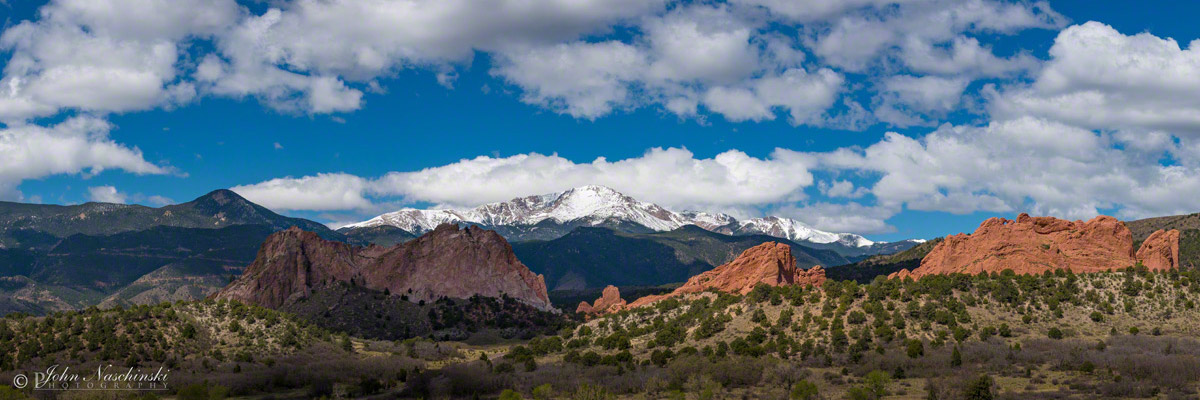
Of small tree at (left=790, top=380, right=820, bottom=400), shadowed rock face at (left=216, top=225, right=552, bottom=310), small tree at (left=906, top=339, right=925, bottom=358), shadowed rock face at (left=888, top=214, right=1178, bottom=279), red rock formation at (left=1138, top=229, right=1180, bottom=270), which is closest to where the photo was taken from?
small tree at (left=790, top=380, right=820, bottom=400)

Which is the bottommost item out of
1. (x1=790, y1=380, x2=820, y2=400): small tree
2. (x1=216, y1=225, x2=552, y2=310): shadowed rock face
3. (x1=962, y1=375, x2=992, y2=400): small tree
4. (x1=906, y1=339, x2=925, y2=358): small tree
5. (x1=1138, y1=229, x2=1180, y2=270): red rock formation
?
(x1=790, y1=380, x2=820, y2=400): small tree

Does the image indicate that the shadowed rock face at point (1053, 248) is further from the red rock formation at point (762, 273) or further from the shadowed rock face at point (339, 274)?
the shadowed rock face at point (339, 274)

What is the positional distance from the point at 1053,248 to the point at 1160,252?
13.3m

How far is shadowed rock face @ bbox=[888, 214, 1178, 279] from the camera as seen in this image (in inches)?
4670

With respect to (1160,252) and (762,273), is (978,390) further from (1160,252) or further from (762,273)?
(762,273)

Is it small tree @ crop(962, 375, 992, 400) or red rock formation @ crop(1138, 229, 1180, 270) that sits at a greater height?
red rock formation @ crop(1138, 229, 1180, 270)

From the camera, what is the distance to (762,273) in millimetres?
146625

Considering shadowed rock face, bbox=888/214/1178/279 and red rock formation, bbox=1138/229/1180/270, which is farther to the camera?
shadowed rock face, bbox=888/214/1178/279

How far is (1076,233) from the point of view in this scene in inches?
4867

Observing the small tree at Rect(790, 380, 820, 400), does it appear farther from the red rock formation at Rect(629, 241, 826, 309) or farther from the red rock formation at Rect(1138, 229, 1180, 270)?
the red rock formation at Rect(1138, 229, 1180, 270)

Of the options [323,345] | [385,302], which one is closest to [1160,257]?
[323,345]

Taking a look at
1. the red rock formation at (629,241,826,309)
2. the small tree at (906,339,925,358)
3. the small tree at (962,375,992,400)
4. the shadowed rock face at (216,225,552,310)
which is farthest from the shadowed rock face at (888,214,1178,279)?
the shadowed rock face at (216,225,552,310)

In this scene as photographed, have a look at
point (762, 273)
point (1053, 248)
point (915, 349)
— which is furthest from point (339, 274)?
Answer: point (1053, 248)

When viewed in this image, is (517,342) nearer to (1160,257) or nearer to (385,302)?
(385,302)
